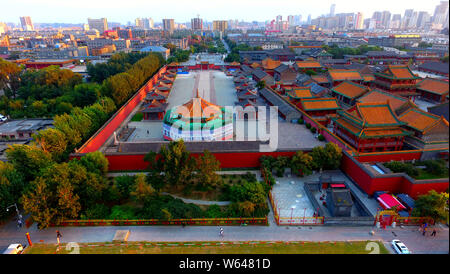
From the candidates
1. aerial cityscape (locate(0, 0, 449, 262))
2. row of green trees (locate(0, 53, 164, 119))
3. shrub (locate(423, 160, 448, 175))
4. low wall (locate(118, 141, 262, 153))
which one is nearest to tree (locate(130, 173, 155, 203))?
aerial cityscape (locate(0, 0, 449, 262))

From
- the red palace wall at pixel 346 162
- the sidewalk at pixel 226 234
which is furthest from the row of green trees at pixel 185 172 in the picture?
the red palace wall at pixel 346 162

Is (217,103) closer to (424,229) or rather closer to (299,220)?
(299,220)

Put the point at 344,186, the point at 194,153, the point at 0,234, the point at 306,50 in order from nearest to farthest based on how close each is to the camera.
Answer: the point at 0,234, the point at 344,186, the point at 194,153, the point at 306,50

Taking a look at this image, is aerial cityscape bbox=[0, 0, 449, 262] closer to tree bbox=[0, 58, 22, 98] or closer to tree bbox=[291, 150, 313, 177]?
tree bbox=[291, 150, 313, 177]

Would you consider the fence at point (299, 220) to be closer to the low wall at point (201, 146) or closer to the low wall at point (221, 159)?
the low wall at point (221, 159)

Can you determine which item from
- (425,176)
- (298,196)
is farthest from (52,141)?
(425,176)

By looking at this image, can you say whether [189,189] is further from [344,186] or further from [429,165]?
[429,165]
